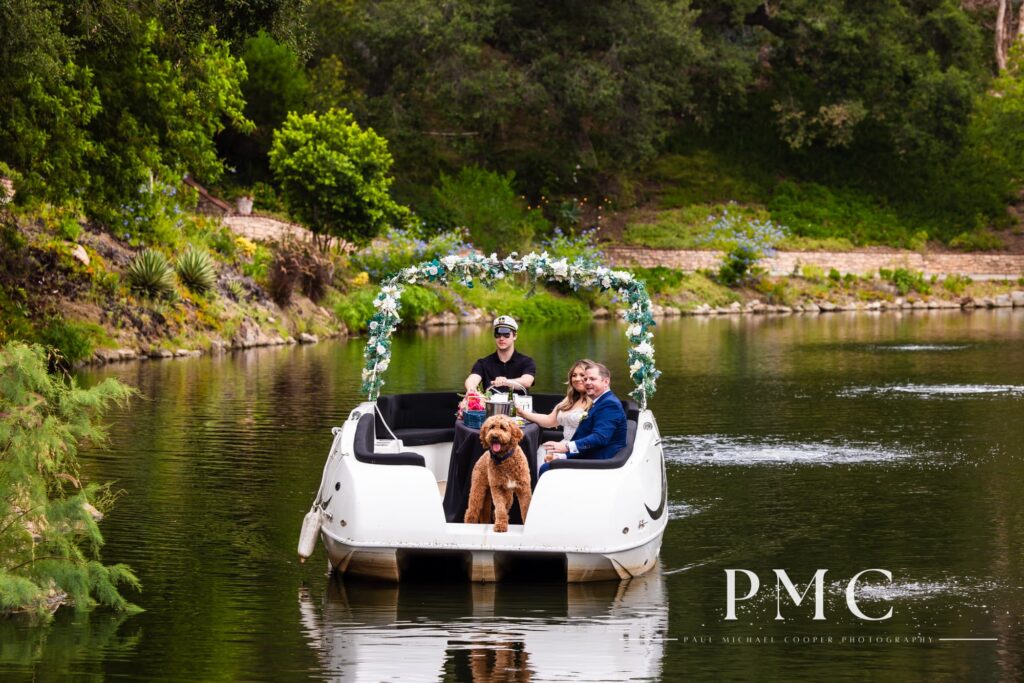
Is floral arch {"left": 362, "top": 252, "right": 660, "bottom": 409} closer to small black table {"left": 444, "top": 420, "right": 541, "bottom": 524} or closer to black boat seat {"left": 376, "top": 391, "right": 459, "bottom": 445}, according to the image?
black boat seat {"left": 376, "top": 391, "right": 459, "bottom": 445}

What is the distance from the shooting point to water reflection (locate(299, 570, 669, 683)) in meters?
10.3

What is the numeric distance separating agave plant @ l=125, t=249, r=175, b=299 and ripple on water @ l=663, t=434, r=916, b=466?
17845 millimetres

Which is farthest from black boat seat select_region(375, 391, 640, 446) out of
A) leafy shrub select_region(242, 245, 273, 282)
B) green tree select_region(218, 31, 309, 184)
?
green tree select_region(218, 31, 309, 184)

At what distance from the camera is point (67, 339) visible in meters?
31.6

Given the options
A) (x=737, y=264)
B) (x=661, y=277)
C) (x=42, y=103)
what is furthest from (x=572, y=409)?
(x=737, y=264)

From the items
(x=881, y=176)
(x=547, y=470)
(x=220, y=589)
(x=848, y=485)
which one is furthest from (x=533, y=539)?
(x=881, y=176)

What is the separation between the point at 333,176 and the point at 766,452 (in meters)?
29.5

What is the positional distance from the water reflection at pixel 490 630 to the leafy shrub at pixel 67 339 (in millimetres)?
19493

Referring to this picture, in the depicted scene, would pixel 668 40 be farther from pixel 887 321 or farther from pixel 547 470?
pixel 547 470

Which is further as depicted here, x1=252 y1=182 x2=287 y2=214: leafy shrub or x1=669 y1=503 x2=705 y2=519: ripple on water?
x1=252 y1=182 x2=287 y2=214: leafy shrub

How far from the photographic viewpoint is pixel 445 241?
54531 millimetres

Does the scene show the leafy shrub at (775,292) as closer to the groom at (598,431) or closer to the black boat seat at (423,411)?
the black boat seat at (423,411)

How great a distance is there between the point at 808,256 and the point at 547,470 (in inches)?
2106

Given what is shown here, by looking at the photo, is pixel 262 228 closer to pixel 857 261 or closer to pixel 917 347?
pixel 917 347
